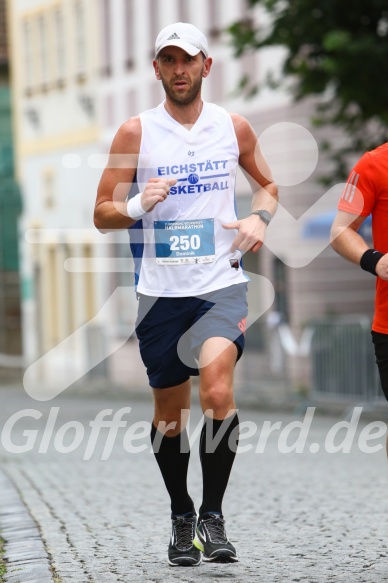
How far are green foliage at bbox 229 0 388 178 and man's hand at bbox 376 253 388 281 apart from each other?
1093 cm

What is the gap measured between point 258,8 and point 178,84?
40.1ft

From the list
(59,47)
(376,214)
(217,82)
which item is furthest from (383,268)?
(59,47)

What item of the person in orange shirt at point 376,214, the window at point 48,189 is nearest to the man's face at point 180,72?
the person in orange shirt at point 376,214

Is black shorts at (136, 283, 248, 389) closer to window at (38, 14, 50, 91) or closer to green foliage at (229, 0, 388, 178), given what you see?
green foliage at (229, 0, 388, 178)

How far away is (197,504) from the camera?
902cm

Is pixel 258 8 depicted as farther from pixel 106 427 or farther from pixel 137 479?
pixel 137 479

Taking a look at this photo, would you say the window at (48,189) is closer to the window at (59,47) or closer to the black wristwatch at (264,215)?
the window at (59,47)

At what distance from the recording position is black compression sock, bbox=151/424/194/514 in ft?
21.7

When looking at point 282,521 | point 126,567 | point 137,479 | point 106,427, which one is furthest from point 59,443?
point 126,567

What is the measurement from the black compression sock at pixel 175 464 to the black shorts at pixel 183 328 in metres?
0.27

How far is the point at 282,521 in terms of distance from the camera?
8172 mm

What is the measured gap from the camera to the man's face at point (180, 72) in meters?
6.29

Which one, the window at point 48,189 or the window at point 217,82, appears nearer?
the window at point 217,82

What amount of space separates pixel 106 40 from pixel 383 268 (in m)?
32.1
